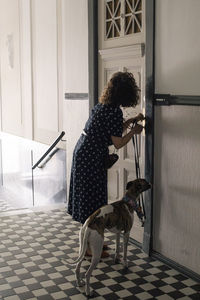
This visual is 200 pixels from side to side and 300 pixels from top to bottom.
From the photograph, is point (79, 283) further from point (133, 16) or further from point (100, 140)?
point (133, 16)

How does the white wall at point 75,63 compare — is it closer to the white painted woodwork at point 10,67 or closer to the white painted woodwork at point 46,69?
the white painted woodwork at point 46,69

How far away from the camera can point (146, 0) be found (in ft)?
13.5

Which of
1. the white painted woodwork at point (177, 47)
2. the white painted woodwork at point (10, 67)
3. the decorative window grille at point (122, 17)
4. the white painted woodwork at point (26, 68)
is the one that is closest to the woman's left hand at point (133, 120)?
the white painted woodwork at point (177, 47)

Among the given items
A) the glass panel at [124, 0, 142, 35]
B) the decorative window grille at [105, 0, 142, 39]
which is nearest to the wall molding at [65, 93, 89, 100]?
the decorative window grille at [105, 0, 142, 39]

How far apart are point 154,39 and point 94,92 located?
4.11ft

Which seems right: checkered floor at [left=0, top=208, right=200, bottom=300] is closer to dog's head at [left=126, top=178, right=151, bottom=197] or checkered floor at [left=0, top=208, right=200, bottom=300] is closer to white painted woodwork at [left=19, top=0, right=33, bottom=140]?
dog's head at [left=126, top=178, right=151, bottom=197]

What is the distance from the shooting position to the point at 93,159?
13.3 feet

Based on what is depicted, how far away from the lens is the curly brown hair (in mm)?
3957

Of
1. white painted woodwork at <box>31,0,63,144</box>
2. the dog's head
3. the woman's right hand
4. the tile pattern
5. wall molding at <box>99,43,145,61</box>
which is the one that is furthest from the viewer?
the tile pattern

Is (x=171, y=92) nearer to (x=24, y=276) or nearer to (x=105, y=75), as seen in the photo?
(x=105, y=75)

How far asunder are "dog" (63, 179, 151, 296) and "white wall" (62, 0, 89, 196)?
1775 millimetres

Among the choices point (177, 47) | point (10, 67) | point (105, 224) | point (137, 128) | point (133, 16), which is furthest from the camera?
point (10, 67)

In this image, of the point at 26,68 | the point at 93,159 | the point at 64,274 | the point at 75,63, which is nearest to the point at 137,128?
the point at 93,159

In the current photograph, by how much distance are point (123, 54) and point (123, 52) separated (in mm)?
22
